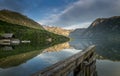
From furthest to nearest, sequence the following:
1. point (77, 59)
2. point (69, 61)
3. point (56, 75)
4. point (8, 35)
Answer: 1. point (8, 35)
2. point (77, 59)
3. point (69, 61)
4. point (56, 75)

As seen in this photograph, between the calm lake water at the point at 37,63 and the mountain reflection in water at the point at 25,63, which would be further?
the calm lake water at the point at 37,63

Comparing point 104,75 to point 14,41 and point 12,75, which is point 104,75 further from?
point 14,41

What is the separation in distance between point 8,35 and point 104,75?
10337 centimetres

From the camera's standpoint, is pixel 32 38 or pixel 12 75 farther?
pixel 32 38

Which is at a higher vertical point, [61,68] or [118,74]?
[61,68]

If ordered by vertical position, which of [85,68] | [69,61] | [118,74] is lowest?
[118,74]

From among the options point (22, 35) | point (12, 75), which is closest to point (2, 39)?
point (22, 35)

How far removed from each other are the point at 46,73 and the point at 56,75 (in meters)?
0.66

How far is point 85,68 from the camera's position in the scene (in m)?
13.3

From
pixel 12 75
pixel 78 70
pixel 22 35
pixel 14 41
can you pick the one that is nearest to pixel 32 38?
pixel 22 35

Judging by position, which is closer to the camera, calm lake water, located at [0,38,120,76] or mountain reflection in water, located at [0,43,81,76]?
mountain reflection in water, located at [0,43,81,76]

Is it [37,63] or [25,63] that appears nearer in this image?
[37,63]

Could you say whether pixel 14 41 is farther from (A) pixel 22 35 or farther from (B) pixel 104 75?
(B) pixel 104 75

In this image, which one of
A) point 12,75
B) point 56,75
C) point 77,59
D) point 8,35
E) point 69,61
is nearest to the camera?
point 56,75
